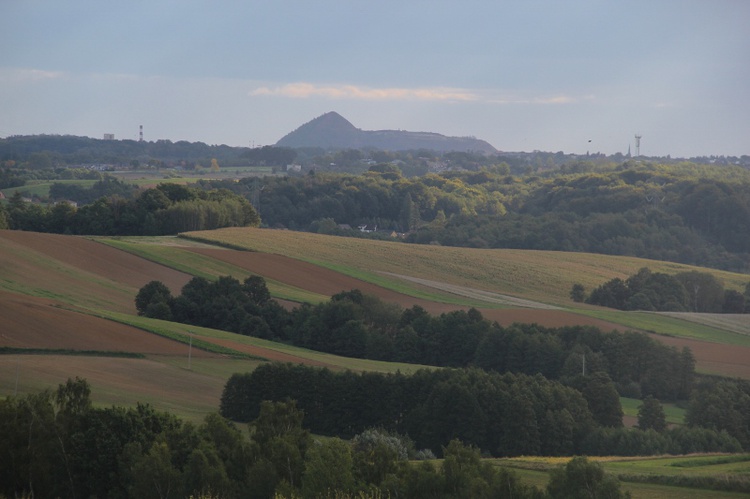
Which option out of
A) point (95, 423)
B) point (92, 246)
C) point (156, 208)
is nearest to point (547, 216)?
point (156, 208)

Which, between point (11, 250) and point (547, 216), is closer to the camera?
point (11, 250)

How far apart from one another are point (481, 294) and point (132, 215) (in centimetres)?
3842

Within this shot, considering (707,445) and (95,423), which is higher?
(95,423)

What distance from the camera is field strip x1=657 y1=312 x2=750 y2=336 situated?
75.9 meters

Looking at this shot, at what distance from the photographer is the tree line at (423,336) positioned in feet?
199

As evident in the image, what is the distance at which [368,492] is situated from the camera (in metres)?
28.0

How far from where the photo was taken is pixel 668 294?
8894 centimetres

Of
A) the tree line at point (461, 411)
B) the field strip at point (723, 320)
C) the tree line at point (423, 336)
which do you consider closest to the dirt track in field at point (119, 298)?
the tree line at point (423, 336)

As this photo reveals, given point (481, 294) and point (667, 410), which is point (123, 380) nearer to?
point (667, 410)

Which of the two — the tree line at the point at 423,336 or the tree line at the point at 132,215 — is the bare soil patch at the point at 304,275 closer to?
the tree line at the point at 423,336

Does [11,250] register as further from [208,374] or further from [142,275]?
[208,374]

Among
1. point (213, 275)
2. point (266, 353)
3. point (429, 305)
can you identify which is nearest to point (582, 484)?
point (266, 353)

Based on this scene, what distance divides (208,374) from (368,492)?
2521 cm

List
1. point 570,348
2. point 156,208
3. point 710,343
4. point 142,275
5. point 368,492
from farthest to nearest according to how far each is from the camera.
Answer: point 156,208
point 142,275
point 710,343
point 570,348
point 368,492
